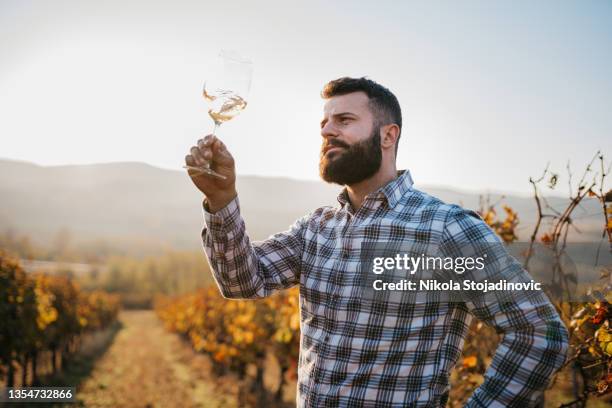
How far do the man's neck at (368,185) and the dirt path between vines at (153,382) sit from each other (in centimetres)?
981

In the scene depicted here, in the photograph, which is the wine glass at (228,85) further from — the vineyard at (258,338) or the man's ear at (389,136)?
the vineyard at (258,338)

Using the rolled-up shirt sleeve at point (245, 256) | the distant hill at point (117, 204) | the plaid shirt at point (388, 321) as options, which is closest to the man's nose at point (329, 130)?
the plaid shirt at point (388, 321)

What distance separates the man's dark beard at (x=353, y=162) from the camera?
6.49 feet

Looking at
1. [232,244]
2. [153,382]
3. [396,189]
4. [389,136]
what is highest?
[389,136]

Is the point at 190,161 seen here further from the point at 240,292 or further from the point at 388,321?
the point at 388,321

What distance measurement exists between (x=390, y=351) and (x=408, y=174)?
31.9 inches

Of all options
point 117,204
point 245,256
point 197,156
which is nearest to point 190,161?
point 197,156

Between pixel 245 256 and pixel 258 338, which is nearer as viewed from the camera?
pixel 245 256

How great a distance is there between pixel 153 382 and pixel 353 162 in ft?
44.1


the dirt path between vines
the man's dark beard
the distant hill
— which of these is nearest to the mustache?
the man's dark beard

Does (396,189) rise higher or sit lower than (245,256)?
higher

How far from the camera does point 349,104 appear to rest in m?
2.04

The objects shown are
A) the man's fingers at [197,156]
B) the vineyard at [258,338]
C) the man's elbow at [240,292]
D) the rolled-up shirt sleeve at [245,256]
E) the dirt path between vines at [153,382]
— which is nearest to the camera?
the man's fingers at [197,156]

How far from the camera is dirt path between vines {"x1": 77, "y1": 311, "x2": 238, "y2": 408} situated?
11.0m
